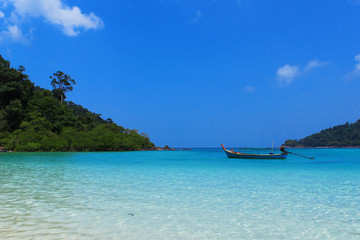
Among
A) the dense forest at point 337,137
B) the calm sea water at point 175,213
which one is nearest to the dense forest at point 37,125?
the calm sea water at point 175,213

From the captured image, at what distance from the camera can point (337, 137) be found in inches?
6181

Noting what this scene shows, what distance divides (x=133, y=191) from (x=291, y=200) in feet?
16.4

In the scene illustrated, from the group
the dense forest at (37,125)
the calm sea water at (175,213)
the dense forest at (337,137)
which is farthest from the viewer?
the dense forest at (337,137)

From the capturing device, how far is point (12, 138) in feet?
136

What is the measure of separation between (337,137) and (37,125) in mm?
163011

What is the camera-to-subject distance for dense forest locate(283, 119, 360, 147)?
148075 mm

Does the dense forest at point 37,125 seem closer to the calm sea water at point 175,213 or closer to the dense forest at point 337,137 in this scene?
the calm sea water at point 175,213

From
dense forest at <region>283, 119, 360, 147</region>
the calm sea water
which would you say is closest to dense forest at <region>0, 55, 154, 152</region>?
the calm sea water

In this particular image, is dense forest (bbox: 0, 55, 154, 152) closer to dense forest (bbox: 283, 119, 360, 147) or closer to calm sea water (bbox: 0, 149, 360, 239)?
calm sea water (bbox: 0, 149, 360, 239)

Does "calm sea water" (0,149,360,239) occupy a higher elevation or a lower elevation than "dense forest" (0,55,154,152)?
lower

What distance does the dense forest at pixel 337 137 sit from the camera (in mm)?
148075

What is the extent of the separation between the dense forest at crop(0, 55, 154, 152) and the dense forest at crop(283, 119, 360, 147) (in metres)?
138

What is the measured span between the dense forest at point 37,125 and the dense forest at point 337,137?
13796cm

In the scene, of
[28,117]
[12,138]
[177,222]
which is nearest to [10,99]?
[28,117]
